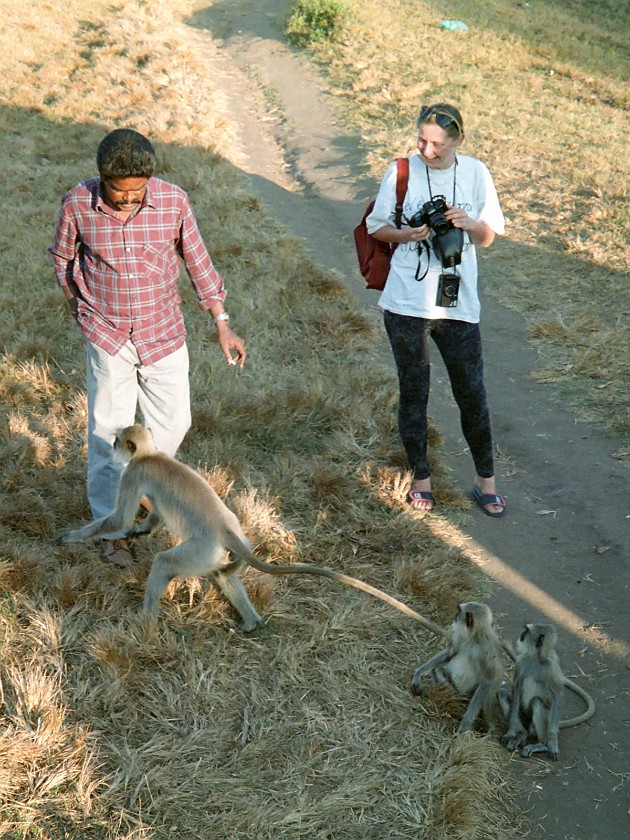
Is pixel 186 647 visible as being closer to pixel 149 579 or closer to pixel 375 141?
pixel 149 579

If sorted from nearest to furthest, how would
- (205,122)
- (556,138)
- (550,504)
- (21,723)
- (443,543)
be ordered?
(21,723), (443,543), (550,504), (556,138), (205,122)

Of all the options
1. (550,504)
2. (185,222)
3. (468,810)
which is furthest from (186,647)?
(550,504)

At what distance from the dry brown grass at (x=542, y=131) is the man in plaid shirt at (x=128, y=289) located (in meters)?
3.83

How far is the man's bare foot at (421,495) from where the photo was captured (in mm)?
5684

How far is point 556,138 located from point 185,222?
11050 millimetres

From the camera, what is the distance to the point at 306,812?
3453 millimetres

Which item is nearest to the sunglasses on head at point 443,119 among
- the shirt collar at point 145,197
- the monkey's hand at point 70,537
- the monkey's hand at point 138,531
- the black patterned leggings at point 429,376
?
the black patterned leggings at point 429,376

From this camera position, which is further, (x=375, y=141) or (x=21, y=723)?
(x=375, y=141)

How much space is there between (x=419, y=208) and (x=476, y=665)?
2.47m

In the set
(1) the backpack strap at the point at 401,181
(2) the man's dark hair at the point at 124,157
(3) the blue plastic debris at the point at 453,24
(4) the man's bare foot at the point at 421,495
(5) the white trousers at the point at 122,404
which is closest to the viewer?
(2) the man's dark hair at the point at 124,157

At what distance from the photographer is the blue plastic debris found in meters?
20.5

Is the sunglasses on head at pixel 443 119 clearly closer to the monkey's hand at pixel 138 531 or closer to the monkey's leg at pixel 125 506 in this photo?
the monkey's leg at pixel 125 506

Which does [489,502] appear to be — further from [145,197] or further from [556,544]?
[145,197]

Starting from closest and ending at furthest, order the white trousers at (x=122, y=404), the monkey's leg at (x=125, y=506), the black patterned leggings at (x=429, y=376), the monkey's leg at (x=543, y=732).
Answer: the monkey's leg at (x=543, y=732)
the monkey's leg at (x=125, y=506)
the white trousers at (x=122, y=404)
the black patterned leggings at (x=429, y=376)
